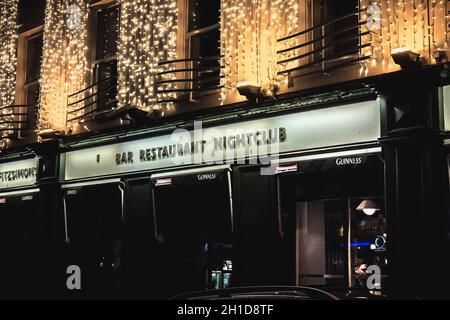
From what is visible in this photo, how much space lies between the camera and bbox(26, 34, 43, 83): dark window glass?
17578 mm

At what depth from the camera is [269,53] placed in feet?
37.5

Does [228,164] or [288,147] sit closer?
[288,147]

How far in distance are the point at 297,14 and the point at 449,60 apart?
303cm

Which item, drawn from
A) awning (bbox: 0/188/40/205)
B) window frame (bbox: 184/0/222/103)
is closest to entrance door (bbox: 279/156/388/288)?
window frame (bbox: 184/0/222/103)

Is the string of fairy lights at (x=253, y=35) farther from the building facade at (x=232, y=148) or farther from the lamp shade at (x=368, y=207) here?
the lamp shade at (x=368, y=207)

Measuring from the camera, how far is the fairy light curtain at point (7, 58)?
17578 millimetres

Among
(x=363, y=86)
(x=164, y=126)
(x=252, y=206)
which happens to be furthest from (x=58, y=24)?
(x=363, y=86)

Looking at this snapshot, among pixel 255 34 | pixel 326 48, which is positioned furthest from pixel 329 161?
pixel 255 34

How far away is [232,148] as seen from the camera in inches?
A: 471

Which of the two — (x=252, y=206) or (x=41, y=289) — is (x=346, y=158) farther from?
(x=41, y=289)

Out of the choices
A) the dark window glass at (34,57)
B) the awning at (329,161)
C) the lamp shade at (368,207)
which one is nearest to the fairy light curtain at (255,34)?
the awning at (329,161)

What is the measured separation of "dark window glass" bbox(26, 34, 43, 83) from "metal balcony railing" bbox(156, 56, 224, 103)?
5.59 m

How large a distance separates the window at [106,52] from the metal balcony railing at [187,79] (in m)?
2.07

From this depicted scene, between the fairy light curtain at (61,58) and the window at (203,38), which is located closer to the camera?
the window at (203,38)
